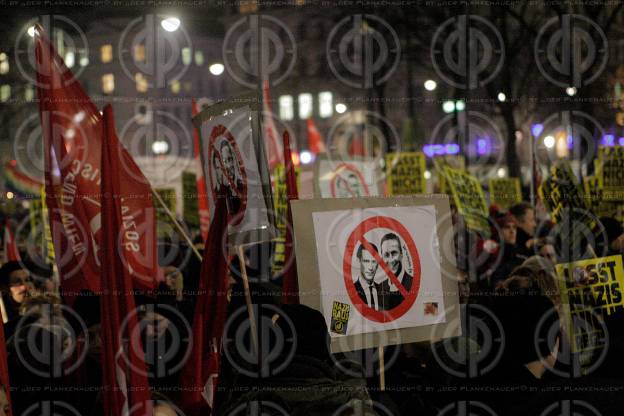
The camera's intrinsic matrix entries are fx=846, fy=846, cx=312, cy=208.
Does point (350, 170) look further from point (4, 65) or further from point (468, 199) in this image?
point (4, 65)

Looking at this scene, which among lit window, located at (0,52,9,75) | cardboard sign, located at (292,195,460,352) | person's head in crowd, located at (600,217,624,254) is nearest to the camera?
cardboard sign, located at (292,195,460,352)

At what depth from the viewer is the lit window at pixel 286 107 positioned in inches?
2511

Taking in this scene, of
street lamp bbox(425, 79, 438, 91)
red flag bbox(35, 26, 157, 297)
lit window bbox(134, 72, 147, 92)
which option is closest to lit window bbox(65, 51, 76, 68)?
lit window bbox(134, 72, 147, 92)

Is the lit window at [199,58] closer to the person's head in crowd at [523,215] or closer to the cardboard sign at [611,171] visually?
the cardboard sign at [611,171]

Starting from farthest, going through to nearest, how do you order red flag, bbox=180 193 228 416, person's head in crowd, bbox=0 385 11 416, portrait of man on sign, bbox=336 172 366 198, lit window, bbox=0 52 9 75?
lit window, bbox=0 52 9 75 → portrait of man on sign, bbox=336 172 366 198 → red flag, bbox=180 193 228 416 → person's head in crowd, bbox=0 385 11 416

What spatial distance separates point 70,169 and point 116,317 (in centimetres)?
238

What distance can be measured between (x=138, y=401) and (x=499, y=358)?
1841 millimetres

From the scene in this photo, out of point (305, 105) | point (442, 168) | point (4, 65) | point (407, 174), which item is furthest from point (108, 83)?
point (442, 168)

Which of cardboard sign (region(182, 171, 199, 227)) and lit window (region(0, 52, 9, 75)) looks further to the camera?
lit window (region(0, 52, 9, 75))

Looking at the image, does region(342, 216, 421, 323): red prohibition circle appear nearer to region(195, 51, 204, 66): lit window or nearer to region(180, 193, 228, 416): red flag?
region(180, 193, 228, 416): red flag

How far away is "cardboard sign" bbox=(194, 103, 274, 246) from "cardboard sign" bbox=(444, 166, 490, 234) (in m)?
5.11

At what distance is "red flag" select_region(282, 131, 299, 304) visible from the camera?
16.8ft

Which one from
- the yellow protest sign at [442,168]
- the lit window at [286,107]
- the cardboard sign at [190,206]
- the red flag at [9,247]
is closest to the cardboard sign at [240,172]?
the red flag at [9,247]

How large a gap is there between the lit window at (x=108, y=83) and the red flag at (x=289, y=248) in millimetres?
44064
